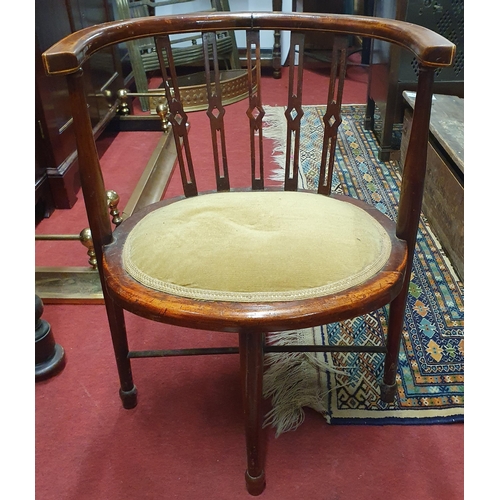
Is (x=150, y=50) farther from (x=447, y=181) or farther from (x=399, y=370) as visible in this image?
(x=399, y=370)

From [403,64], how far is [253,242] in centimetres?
159

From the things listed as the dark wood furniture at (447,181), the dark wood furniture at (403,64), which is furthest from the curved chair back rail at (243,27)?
the dark wood furniture at (403,64)

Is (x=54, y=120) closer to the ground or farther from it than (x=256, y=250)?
closer to the ground

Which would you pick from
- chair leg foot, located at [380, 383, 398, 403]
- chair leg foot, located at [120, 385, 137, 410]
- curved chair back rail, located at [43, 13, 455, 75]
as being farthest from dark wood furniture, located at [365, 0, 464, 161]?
chair leg foot, located at [120, 385, 137, 410]

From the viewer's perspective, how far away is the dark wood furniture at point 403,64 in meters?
1.96

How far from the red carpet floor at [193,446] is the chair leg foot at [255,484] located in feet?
0.06

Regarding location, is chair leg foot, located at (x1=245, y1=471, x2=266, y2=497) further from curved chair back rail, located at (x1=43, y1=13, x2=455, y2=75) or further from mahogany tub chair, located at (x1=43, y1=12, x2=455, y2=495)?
curved chair back rail, located at (x1=43, y1=13, x2=455, y2=75)

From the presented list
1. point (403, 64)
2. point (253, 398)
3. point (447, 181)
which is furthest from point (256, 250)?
point (403, 64)

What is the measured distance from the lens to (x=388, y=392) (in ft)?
3.57

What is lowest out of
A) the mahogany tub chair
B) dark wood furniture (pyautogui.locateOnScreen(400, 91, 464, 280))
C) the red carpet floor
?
the red carpet floor

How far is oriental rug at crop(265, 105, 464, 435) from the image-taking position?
1088mm

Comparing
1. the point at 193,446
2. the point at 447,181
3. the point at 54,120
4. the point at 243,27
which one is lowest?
the point at 193,446

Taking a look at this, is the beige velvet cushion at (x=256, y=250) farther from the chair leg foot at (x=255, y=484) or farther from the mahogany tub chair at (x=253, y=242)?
the chair leg foot at (x=255, y=484)

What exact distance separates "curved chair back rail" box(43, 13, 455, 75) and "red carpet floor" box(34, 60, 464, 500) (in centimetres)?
73
